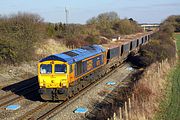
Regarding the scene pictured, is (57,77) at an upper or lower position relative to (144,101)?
upper

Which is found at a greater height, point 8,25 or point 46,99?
point 8,25

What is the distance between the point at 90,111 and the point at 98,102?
223 cm

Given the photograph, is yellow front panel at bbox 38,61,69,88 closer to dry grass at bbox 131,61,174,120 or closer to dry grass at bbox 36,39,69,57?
dry grass at bbox 131,61,174,120

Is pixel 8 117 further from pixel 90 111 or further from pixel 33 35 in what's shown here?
pixel 33 35

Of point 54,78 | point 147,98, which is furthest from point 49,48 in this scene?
point 147,98

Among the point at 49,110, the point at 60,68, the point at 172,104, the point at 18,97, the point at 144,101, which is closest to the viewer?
the point at 144,101

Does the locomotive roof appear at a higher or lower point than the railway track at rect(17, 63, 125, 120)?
higher

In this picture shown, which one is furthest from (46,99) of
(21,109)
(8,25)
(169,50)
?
(169,50)

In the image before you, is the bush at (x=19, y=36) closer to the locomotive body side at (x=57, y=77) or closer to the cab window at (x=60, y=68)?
the locomotive body side at (x=57, y=77)

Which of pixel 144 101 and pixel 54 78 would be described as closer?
pixel 144 101

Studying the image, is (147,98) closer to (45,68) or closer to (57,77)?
(57,77)

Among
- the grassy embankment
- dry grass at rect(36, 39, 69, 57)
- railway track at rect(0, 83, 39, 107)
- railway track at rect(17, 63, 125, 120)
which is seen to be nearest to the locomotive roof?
railway track at rect(17, 63, 125, 120)

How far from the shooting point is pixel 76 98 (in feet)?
→ 66.9

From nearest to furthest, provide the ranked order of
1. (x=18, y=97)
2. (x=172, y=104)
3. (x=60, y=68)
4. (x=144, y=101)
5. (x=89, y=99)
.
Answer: (x=144, y=101) → (x=172, y=104) → (x=60, y=68) → (x=89, y=99) → (x=18, y=97)
